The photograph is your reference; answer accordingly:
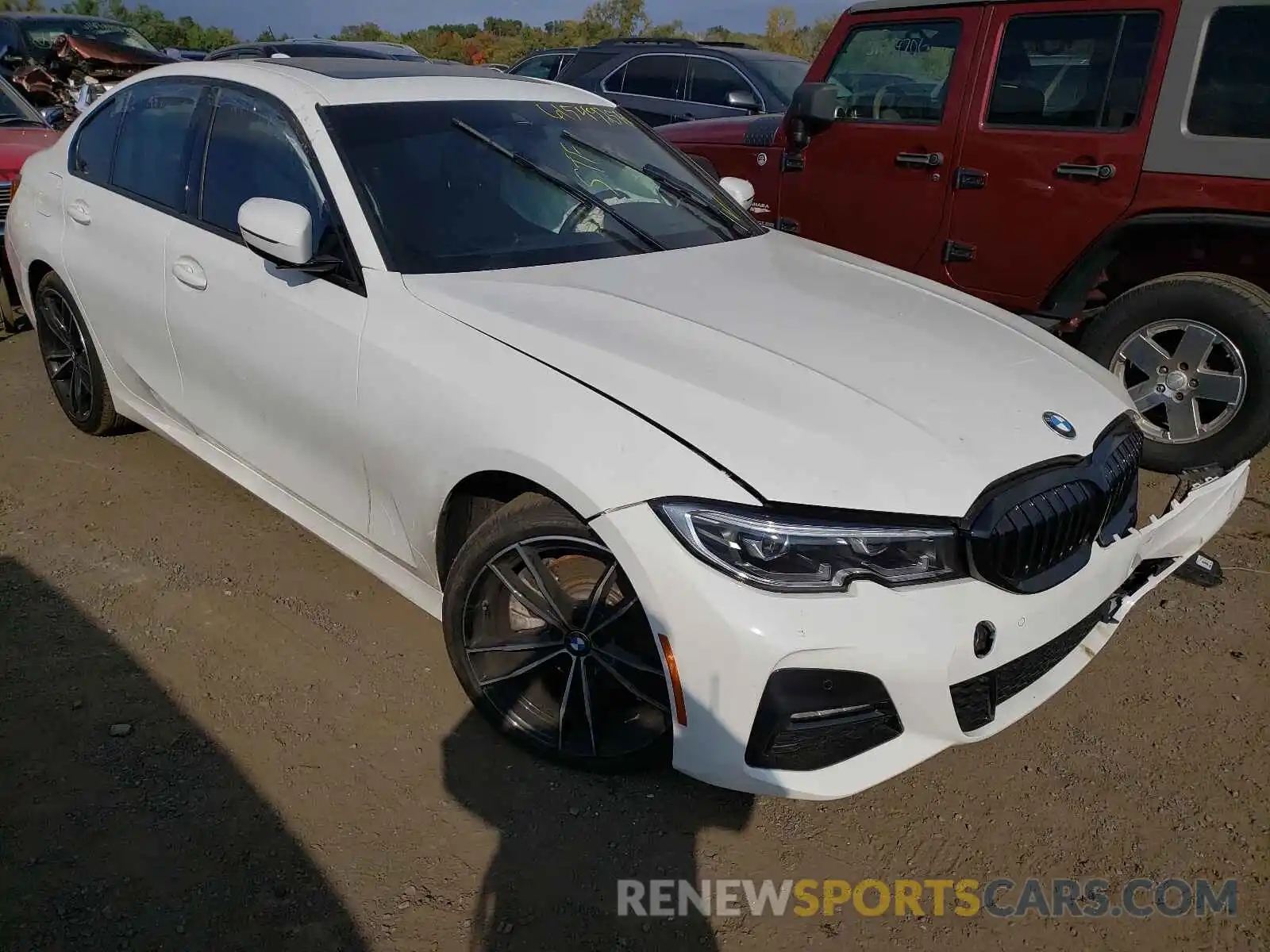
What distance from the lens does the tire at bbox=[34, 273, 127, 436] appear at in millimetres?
4293

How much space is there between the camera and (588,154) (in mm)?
3535

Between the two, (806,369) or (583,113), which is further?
(583,113)

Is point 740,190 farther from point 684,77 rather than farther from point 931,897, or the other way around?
point 684,77

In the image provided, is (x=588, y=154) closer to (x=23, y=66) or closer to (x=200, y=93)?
(x=200, y=93)

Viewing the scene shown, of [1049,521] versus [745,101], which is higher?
[745,101]

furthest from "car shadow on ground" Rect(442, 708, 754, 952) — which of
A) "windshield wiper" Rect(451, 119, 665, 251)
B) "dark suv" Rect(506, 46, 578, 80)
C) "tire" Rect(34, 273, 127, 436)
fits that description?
"dark suv" Rect(506, 46, 578, 80)

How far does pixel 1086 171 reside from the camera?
441 centimetres

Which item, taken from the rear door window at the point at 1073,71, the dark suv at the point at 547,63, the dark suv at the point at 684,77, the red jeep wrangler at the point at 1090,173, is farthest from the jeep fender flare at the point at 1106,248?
the dark suv at the point at 547,63

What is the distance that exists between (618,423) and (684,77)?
26.8 feet

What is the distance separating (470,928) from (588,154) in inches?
99.6

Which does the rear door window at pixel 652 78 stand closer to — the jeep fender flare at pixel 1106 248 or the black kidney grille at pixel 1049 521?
the jeep fender flare at pixel 1106 248

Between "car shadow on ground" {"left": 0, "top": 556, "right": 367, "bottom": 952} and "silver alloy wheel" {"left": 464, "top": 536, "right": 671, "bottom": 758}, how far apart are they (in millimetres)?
668

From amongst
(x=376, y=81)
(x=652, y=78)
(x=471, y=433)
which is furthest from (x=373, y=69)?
(x=652, y=78)

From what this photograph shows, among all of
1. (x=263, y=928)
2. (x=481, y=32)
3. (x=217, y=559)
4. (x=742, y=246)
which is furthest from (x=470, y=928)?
(x=481, y=32)
